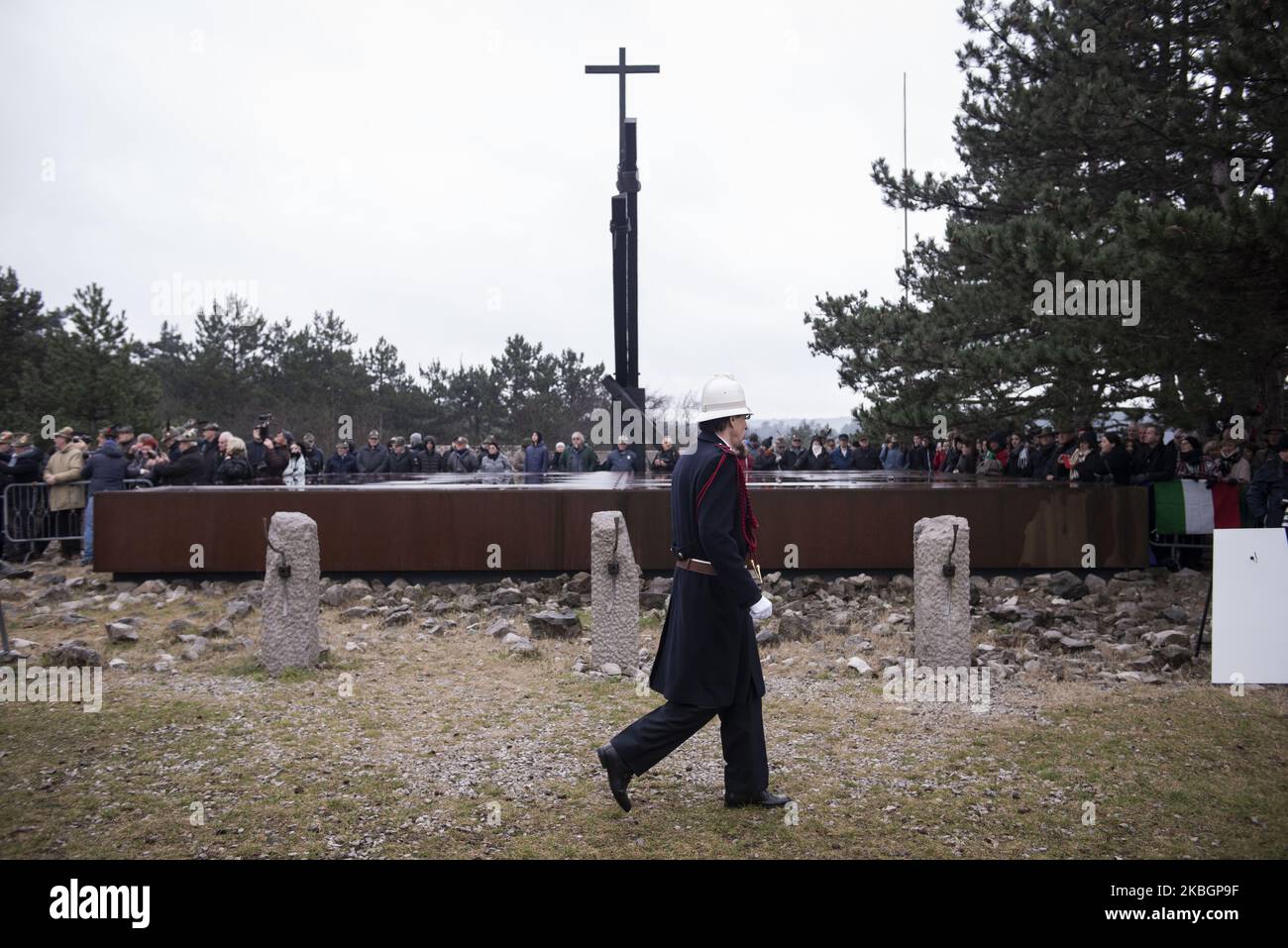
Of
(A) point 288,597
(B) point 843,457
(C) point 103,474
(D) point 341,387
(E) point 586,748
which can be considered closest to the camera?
(E) point 586,748

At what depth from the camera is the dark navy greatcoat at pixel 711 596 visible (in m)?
4.91

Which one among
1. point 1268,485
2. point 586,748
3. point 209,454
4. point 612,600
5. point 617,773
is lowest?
point 586,748

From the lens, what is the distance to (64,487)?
50.4ft

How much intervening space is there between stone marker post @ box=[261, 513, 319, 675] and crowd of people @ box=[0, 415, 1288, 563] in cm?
636

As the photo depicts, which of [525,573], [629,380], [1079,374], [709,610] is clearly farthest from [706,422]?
[629,380]

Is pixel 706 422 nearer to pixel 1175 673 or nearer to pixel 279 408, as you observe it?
pixel 1175 673

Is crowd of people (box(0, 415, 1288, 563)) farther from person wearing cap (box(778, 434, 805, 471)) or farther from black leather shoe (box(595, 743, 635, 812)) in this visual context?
black leather shoe (box(595, 743, 635, 812))

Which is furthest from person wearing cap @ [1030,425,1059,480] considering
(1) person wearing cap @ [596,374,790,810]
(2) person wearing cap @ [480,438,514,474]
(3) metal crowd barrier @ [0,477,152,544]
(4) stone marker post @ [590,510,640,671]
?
(3) metal crowd barrier @ [0,477,152,544]

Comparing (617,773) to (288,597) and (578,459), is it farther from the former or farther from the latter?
(578,459)

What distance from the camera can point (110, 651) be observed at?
9.27 m

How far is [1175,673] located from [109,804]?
7.81 meters

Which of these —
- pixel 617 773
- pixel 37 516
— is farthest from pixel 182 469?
pixel 617 773

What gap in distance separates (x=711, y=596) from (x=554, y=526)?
790cm

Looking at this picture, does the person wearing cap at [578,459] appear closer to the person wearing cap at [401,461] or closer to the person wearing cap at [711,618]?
the person wearing cap at [401,461]
